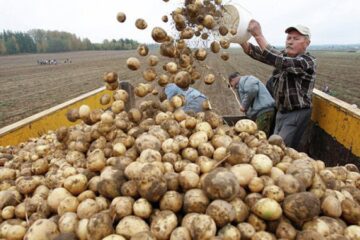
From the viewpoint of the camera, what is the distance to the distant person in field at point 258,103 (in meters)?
5.40

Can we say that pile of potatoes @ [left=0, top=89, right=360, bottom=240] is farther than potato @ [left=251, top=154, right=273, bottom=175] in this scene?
No

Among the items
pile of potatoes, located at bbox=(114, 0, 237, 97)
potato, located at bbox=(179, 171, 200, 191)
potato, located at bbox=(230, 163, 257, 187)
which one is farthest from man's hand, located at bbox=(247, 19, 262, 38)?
potato, located at bbox=(179, 171, 200, 191)

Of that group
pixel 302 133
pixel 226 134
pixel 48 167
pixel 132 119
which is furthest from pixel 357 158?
pixel 48 167

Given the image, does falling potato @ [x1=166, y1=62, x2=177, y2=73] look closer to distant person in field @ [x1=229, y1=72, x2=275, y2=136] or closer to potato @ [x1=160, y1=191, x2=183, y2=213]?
potato @ [x1=160, y1=191, x2=183, y2=213]

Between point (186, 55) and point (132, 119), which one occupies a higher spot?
point (186, 55)

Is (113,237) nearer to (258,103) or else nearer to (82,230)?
(82,230)

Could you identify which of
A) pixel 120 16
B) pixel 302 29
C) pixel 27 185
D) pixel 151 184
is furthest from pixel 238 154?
pixel 302 29

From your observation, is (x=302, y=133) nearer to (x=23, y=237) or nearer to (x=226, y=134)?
(x=226, y=134)

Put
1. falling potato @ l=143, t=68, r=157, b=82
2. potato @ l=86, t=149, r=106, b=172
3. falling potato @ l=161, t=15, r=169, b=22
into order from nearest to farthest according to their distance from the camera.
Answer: potato @ l=86, t=149, r=106, b=172, falling potato @ l=143, t=68, r=157, b=82, falling potato @ l=161, t=15, r=169, b=22

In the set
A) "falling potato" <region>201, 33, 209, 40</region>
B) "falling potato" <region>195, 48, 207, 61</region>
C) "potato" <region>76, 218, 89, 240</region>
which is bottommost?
"potato" <region>76, 218, 89, 240</region>

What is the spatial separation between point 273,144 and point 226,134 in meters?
0.46

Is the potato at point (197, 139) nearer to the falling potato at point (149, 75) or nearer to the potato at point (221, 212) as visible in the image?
the potato at point (221, 212)

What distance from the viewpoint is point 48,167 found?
3.15 metres

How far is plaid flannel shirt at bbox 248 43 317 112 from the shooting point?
4.30 meters
